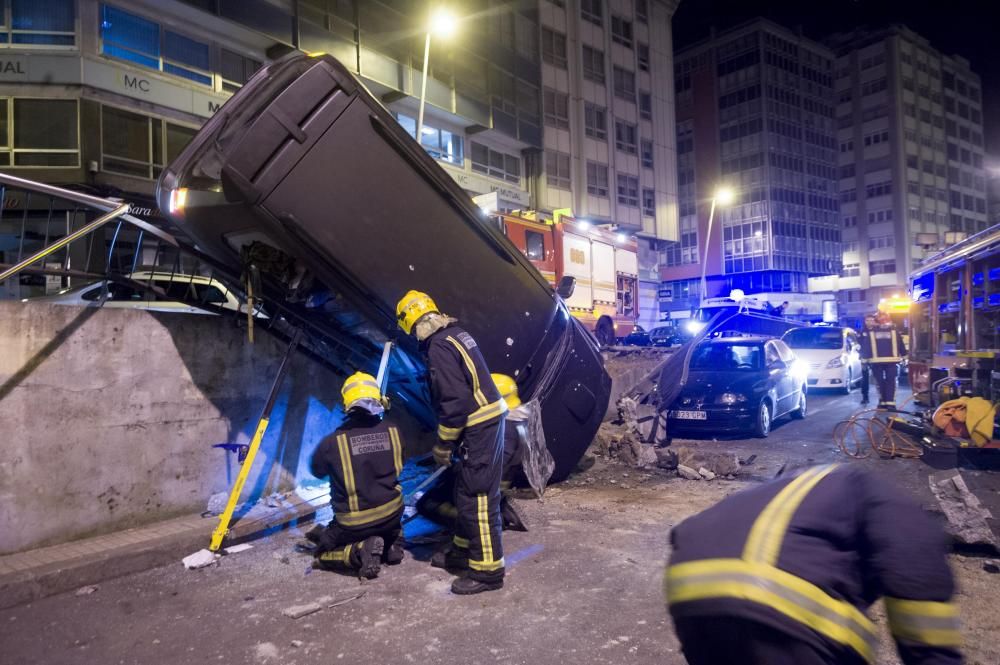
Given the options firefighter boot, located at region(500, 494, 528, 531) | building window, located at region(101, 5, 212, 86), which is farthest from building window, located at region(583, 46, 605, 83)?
firefighter boot, located at region(500, 494, 528, 531)

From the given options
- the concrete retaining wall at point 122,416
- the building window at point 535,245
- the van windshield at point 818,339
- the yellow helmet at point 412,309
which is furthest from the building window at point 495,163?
the yellow helmet at point 412,309

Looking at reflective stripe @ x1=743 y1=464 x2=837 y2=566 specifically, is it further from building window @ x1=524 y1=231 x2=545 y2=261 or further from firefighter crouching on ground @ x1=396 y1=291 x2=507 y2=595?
building window @ x1=524 y1=231 x2=545 y2=261

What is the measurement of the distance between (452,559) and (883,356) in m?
8.96

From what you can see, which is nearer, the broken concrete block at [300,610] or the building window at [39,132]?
the broken concrete block at [300,610]

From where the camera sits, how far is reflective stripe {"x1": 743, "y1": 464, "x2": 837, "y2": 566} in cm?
139

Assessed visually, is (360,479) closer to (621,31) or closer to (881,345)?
(881,345)

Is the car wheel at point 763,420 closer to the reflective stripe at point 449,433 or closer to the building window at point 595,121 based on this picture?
the reflective stripe at point 449,433

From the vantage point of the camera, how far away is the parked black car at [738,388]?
9.08 metres

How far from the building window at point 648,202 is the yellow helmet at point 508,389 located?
33.9 m

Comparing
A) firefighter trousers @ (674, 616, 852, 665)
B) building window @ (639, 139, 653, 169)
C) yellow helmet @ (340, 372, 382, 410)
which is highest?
building window @ (639, 139, 653, 169)

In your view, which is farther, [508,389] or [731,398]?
[731,398]

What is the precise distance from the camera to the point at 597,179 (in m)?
34.5

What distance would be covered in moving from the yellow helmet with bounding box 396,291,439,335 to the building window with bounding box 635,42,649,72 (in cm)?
3867

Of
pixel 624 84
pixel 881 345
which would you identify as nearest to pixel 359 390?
pixel 881 345
